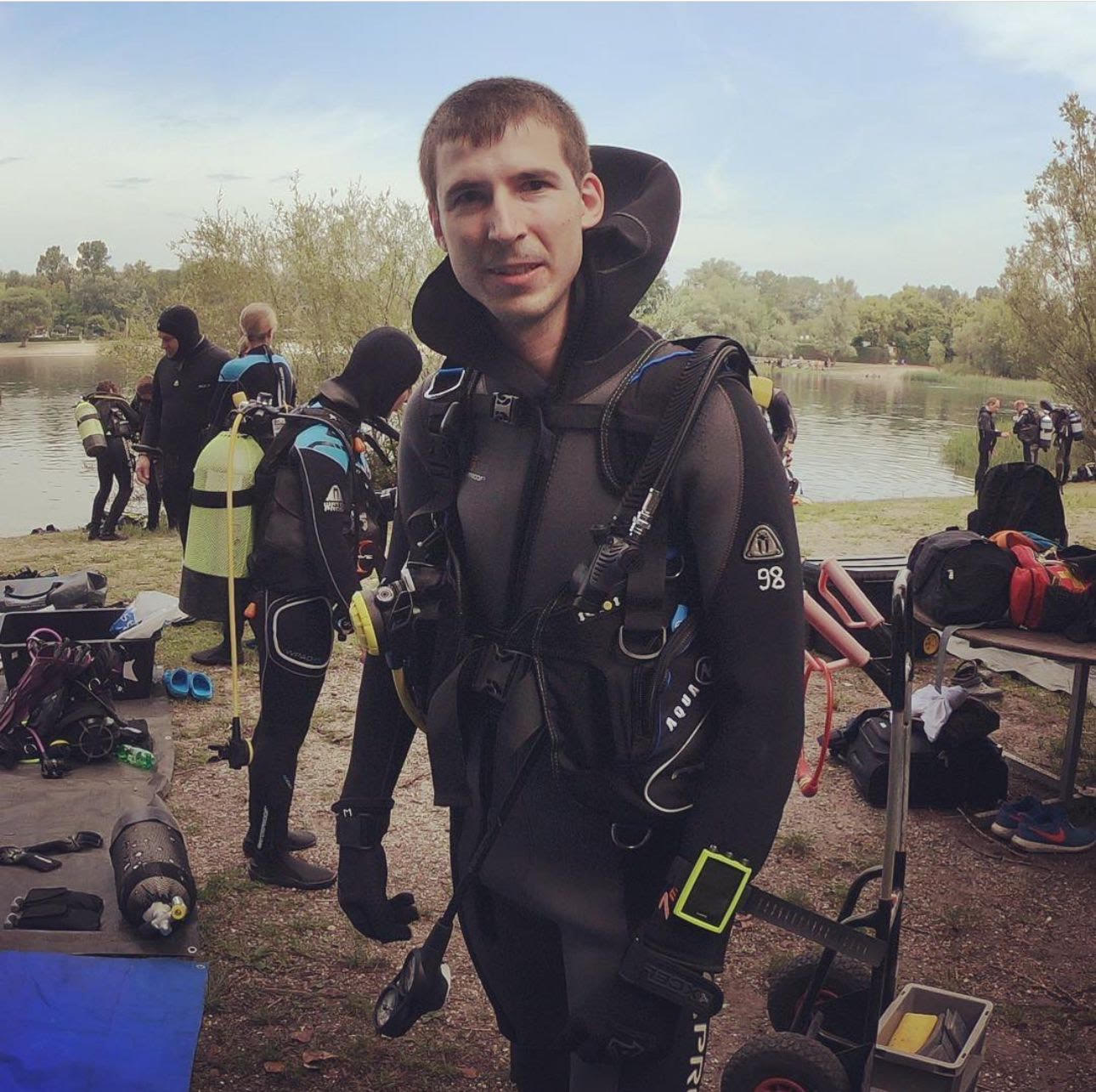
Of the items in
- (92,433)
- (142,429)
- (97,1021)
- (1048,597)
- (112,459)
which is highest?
(1048,597)

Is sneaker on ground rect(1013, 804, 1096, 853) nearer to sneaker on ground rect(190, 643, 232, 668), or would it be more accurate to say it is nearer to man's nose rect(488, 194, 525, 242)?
man's nose rect(488, 194, 525, 242)

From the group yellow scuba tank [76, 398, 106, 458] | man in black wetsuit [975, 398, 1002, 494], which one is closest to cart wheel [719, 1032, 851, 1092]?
yellow scuba tank [76, 398, 106, 458]

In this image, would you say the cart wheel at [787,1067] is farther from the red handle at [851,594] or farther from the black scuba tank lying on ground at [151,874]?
the black scuba tank lying on ground at [151,874]

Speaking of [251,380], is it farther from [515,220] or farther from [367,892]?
[515,220]

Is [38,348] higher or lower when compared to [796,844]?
higher

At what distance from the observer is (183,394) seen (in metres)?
7.96

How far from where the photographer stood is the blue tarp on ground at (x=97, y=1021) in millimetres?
2971

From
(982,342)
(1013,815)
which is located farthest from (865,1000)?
(982,342)

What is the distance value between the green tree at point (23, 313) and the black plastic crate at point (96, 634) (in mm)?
57208

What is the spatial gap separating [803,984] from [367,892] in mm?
1574

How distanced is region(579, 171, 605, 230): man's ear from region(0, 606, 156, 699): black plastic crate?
483cm

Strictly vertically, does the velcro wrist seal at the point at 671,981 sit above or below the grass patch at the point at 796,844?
above

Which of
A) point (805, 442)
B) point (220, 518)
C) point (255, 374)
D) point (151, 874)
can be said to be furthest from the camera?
point (805, 442)

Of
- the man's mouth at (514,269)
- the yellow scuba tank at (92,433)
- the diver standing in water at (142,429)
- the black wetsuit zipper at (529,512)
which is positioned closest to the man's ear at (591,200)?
the man's mouth at (514,269)
